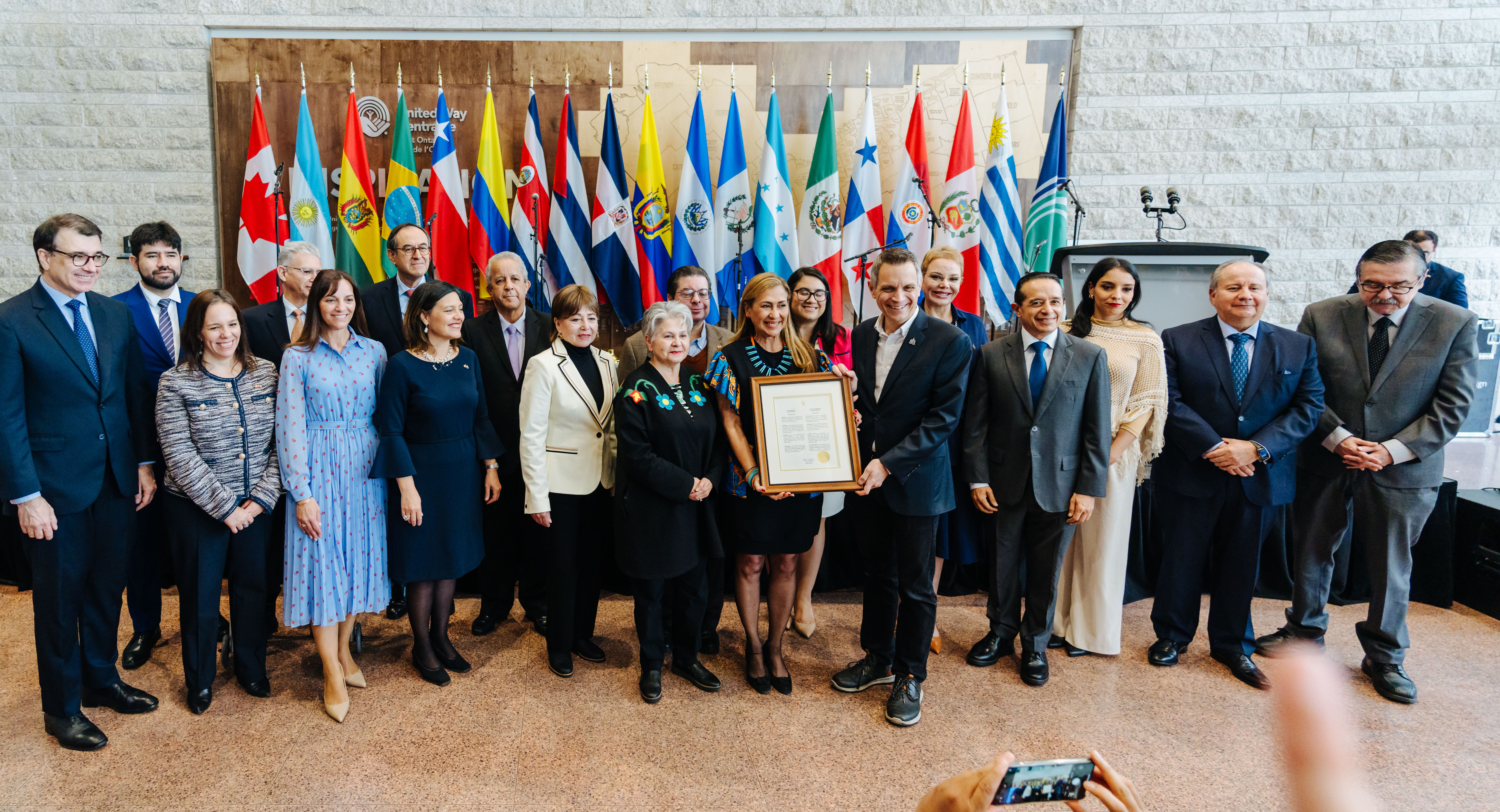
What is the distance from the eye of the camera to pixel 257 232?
4.59 metres

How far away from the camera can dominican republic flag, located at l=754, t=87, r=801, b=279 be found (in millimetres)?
4715

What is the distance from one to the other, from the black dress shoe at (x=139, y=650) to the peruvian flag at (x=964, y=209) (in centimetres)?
460

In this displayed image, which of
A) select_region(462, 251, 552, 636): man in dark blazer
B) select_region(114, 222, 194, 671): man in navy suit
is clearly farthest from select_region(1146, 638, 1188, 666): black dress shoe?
select_region(114, 222, 194, 671): man in navy suit

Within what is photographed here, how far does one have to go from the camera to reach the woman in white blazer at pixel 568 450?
2754 millimetres

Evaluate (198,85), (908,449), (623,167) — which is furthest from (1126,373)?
(198,85)

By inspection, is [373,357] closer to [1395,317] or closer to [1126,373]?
[1126,373]

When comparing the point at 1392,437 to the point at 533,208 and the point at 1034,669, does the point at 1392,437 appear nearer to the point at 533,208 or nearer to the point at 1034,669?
the point at 1034,669

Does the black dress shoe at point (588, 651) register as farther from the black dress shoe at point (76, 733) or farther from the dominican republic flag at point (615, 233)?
the dominican republic flag at point (615, 233)

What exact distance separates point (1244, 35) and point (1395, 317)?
288 cm

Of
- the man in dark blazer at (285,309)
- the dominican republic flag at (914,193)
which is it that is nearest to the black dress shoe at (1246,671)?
the dominican republic flag at (914,193)

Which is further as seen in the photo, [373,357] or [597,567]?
[597,567]

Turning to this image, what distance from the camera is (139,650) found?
2992mm

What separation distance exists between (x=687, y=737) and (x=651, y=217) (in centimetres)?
330

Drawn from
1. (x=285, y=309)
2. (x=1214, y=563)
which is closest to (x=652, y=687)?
(x=285, y=309)
